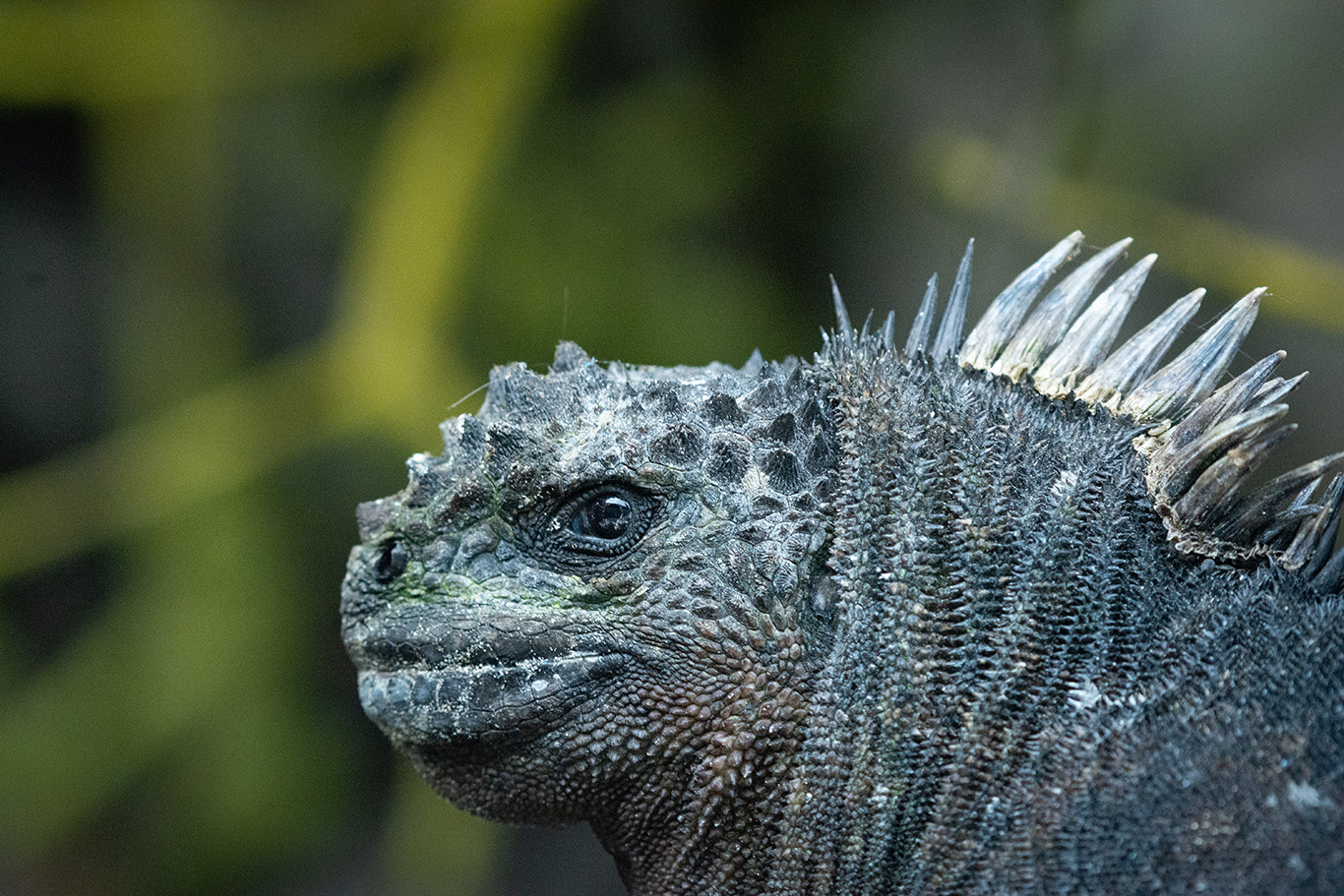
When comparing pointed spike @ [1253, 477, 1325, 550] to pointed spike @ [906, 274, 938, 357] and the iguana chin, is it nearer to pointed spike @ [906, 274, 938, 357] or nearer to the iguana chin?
the iguana chin

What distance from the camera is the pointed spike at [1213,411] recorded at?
2123 mm

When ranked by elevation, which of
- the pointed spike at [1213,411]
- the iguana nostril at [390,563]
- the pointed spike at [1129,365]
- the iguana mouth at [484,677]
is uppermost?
the pointed spike at [1129,365]

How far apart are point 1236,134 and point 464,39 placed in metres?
4.08

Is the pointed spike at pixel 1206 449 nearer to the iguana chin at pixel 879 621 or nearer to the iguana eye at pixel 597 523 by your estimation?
the iguana chin at pixel 879 621

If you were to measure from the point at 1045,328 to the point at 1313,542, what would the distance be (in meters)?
0.66

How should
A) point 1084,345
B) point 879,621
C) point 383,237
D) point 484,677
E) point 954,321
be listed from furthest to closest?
point 383,237
point 954,321
point 1084,345
point 484,677
point 879,621

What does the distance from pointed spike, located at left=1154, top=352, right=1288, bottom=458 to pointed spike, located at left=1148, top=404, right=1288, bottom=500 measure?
0.04 metres

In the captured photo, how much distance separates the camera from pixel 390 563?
2287 mm

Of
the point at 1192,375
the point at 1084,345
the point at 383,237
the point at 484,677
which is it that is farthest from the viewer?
the point at 383,237

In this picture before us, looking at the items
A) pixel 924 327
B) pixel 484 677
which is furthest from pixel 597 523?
pixel 924 327

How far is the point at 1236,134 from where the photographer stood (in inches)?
234

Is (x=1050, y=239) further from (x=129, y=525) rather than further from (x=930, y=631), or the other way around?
(x=129, y=525)

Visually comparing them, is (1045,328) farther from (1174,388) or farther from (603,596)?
(603,596)

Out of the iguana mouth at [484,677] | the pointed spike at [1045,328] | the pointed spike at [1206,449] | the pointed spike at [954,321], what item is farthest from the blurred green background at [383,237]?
the pointed spike at [1206,449]
